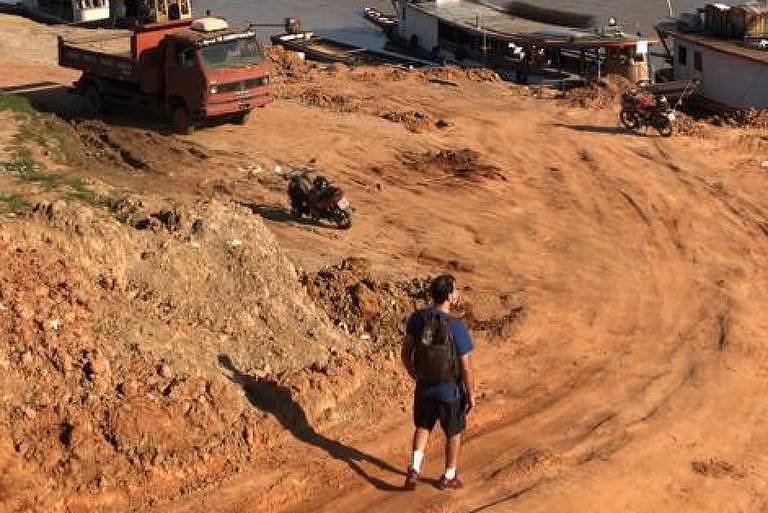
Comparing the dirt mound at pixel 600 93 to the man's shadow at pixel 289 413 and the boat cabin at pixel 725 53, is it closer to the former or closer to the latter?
the boat cabin at pixel 725 53

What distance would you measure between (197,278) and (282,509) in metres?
Answer: 3.13

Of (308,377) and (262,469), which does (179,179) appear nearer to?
(308,377)

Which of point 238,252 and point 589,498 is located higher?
point 238,252

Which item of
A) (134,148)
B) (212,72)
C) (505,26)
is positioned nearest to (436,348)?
(212,72)

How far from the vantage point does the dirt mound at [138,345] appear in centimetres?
853

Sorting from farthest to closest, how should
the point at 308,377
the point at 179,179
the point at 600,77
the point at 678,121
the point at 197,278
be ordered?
the point at 600,77 → the point at 678,121 → the point at 179,179 → the point at 197,278 → the point at 308,377

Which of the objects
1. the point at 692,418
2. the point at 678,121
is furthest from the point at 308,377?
the point at 678,121

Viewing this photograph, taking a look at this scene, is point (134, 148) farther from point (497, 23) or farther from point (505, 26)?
point (497, 23)

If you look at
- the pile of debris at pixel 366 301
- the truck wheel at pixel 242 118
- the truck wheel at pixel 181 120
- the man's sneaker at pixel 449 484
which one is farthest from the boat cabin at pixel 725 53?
the man's sneaker at pixel 449 484

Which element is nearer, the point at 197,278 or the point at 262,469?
the point at 262,469

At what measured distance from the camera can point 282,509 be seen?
856 centimetres

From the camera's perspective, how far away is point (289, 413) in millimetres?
9656

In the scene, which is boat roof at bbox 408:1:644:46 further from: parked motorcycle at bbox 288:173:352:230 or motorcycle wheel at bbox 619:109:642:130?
parked motorcycle at bbox 288:173:352:230

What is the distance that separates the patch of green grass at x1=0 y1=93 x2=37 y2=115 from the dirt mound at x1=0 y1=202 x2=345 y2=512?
10.9 metres
